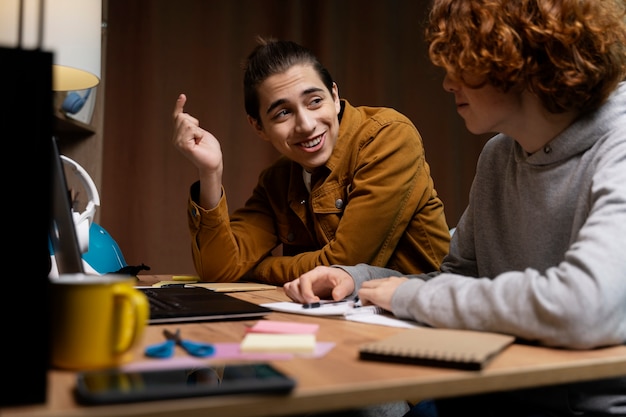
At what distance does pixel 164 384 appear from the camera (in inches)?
19.3

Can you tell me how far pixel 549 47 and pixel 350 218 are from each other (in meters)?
0.66

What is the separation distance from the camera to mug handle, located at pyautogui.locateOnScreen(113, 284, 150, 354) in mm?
562

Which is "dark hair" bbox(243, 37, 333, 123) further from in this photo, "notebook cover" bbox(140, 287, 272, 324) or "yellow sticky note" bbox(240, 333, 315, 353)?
"yellow sticky note" bbox(240, 333, 315, 353)

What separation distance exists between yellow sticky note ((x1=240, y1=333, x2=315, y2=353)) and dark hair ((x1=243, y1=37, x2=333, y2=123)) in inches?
42.2

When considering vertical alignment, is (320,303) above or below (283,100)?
below

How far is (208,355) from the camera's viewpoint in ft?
2.06

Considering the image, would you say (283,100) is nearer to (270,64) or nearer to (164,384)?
(270,64)

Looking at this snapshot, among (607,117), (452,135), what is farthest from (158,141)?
(607,117)

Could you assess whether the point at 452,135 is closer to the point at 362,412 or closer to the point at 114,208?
the point at 114,208

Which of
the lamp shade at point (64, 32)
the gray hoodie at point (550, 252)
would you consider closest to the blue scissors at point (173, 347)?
the gray hoodie at point (550, 252)

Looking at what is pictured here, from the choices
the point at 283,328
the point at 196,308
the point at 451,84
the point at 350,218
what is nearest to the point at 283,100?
the point at 350,218

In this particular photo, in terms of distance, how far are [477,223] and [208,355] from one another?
62 cm

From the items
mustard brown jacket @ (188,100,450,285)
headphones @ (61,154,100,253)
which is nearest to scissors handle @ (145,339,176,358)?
headphones @ (61,154,100,253)

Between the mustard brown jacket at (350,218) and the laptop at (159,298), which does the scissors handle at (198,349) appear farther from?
the mustard brown jacket at (350,218)
